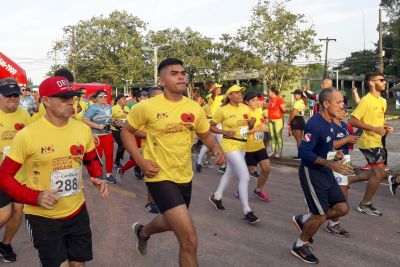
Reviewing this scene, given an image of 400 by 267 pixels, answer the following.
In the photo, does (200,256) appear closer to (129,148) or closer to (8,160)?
(129,148)

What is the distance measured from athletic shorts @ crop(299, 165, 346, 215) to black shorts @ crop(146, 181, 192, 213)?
4.49 ft

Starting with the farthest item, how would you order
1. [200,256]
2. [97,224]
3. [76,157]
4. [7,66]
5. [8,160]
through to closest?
[7,66] < [97,224] < [200,256] < [76,157] < [8,160]

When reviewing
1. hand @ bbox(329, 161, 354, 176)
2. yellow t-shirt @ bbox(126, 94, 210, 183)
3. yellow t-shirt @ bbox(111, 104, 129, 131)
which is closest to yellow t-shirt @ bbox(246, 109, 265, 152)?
hand @ bbox(329, 161, 354, 176)

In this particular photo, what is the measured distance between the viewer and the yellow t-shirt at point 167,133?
402 centimetres

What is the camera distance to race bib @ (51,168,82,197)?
3.28 meters

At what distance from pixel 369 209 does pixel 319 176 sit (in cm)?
225

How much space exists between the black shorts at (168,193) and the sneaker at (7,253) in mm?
1895

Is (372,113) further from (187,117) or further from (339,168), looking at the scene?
(187,117)

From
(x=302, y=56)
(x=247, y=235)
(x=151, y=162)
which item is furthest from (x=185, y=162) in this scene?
(x=302, y=56)

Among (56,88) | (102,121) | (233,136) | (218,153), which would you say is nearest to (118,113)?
(102,121)

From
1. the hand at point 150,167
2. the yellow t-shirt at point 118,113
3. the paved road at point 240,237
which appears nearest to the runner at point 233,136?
the paved road at point 240,237

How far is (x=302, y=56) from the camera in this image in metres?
31.8

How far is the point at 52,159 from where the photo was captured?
3.25 metres

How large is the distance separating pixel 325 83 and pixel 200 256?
569cm
